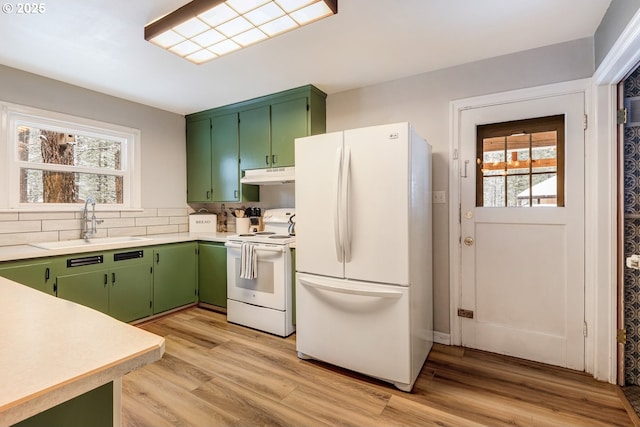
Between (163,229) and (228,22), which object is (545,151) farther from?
(163,229)

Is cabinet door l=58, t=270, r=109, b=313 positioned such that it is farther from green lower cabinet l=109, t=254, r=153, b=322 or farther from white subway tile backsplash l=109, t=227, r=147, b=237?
white subway tile backsplash l=109, t=227, r=147, b=237

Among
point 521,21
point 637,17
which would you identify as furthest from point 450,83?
point 637,17

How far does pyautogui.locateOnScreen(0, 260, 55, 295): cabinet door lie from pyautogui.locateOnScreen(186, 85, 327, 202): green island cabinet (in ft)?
5.75

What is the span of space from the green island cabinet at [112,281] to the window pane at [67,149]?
1.09m

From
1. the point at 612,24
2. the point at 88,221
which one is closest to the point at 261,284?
the point at 88,221

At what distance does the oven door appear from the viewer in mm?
2838

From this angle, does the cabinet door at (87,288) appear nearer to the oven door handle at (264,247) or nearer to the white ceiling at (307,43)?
the oven door handle at (264,247)

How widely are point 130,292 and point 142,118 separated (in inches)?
77.2

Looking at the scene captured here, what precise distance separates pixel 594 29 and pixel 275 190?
9.82ft

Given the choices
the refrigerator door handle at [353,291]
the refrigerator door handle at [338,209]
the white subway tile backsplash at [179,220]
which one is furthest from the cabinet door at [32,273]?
the refrigerator door handle at [338,209]

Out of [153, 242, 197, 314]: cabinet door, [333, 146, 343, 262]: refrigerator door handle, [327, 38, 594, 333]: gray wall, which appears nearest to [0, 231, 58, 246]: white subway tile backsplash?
[153, 242, 197, 314]: cabinet door

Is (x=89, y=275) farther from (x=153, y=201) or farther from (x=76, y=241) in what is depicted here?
(x=153, y=201)

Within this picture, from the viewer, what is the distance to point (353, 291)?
2.12 meters

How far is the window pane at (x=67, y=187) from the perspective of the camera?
113 inches
